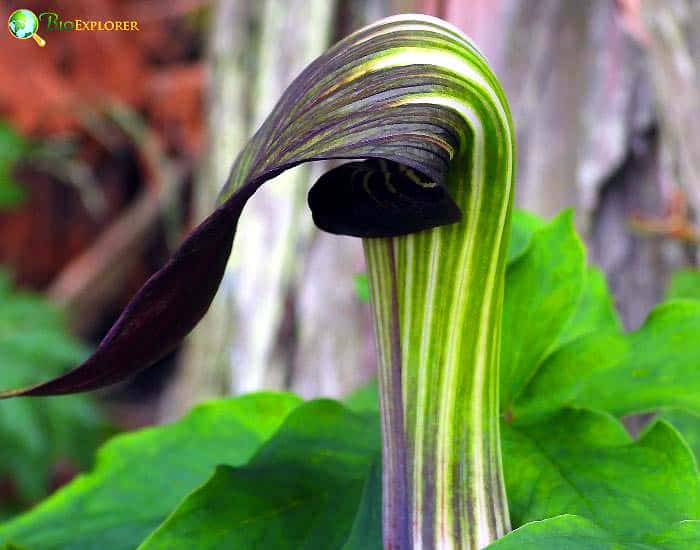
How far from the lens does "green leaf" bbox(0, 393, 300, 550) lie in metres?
0.64

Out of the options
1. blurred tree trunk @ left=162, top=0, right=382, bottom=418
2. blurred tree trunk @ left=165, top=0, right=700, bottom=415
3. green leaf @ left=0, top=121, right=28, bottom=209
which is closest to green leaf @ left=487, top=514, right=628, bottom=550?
blurred tree trunk @ left=165, top=0, right=700, bottom=415

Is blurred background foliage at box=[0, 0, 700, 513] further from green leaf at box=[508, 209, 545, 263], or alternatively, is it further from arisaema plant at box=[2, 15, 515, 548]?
arisaema plant at box=[2, 15, 515, 548]

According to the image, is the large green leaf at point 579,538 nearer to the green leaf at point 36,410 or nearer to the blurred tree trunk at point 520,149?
the blurred tree trunk at point 520,149

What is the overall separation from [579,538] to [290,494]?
217 millimetres

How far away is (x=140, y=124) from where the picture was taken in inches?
125

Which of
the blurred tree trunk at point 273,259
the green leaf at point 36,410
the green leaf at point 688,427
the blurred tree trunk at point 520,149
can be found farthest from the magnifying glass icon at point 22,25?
the green leaf at point 36,410

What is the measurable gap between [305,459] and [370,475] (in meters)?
0.05

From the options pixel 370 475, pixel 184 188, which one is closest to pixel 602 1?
pixel 370 475

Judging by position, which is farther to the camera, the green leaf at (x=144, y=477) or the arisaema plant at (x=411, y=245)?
the green leaf at (x=144, y=477)

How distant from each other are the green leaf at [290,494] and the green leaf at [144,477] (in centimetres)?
12

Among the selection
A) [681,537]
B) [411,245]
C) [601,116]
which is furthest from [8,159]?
[681,537]

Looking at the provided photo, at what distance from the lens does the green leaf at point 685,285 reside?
1.04 meters

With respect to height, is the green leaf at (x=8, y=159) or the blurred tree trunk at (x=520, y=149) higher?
the green leaf at (x=8, y=159)

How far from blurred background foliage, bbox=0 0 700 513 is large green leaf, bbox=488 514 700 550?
0.48m
